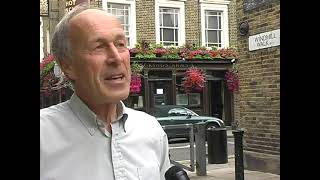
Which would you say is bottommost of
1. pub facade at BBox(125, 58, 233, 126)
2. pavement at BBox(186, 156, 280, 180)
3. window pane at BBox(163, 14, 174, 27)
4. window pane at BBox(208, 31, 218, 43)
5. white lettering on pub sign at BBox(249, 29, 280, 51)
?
pavement at BBox(186, 156, 280, 180)

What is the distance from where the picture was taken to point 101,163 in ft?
3.27

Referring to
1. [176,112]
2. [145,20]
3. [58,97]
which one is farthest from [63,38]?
[145,20]

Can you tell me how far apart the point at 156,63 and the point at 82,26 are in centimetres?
1365

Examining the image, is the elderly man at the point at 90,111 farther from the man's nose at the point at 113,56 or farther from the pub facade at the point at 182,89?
the pub facade at the point at 182,89

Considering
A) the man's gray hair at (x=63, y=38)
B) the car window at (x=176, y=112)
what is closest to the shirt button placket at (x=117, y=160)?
the man's gray hair at (x=63, y=38)

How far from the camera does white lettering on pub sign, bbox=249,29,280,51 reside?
17.7 ft

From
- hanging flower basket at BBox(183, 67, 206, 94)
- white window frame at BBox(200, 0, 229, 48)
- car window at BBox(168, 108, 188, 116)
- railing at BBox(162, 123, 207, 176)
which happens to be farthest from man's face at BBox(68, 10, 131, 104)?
white window frame at BBox(200, 0, 229, 48)

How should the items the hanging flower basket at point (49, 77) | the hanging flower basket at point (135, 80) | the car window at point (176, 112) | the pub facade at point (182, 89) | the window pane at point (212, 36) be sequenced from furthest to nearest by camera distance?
1. the window pane at point (212, 36)
2. the pub facade at point (182, 89)
3. the car window at point (176, 112)
4. the hanging flower basket at point (135, 80)
5. the hanging flower basket at point (49, 77)

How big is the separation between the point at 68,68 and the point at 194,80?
14.5 m

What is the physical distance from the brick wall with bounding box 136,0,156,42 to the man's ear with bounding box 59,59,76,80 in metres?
13.2

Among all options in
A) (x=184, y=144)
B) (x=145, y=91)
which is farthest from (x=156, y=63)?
(x=184, y=144)

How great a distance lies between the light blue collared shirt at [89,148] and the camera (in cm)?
96

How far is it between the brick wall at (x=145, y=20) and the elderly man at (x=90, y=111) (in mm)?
13152

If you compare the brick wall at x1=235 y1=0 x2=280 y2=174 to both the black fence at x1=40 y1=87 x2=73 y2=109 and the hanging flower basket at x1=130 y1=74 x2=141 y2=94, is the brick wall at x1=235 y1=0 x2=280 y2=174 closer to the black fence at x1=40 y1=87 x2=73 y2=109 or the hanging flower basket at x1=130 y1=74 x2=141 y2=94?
the hanging flower basket at x1=130 y1=74 x2=141 y2=94
